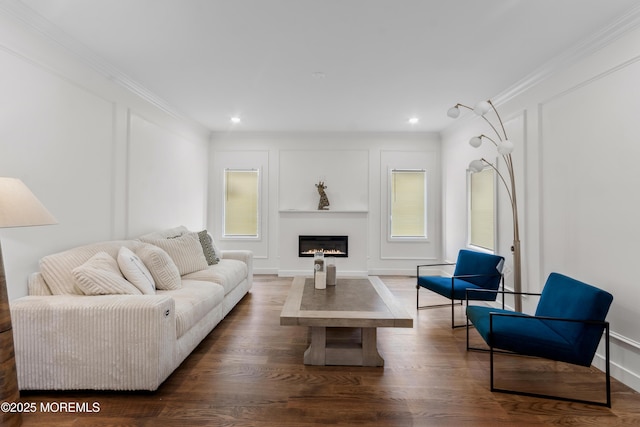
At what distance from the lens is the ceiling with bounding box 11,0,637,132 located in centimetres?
223

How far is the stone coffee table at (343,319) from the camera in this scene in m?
2.44

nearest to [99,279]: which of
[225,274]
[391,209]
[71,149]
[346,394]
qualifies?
[71,149]

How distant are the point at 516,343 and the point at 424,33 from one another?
2435 millimetres

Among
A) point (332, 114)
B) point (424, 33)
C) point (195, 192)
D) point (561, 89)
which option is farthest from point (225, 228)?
point (561, 89)

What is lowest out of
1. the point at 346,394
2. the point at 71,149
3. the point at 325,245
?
the point at 346,394

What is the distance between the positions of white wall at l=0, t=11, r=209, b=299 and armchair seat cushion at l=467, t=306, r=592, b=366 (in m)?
3.51

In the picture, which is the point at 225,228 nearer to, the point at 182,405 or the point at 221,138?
the point at 221,138

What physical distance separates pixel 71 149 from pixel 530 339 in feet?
13.1

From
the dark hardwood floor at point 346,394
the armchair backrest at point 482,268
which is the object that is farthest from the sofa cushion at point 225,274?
the armchair backrest at point 482,268

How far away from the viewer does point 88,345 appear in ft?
6.96

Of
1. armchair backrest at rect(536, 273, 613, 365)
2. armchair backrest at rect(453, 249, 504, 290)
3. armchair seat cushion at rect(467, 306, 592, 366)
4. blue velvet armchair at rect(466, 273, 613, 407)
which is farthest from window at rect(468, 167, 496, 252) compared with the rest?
armchair seat cushion at rect(467, 306, 592, 366)

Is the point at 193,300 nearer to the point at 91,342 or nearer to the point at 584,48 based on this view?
the point at 91,342

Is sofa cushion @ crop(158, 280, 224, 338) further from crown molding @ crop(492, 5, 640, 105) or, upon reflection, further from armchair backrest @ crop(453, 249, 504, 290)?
crown molding @ crop(492, 5, 640, 105)

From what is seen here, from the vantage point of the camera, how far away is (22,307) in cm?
212
